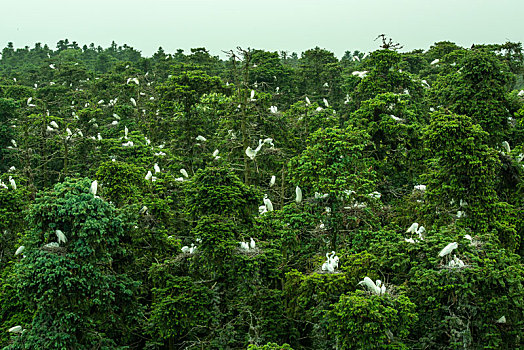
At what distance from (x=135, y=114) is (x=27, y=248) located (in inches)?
727

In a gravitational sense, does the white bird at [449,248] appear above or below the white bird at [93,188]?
below

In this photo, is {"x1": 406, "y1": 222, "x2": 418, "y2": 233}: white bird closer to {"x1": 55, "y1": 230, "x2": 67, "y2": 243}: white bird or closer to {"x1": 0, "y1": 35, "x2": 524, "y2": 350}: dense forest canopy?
{"x1": 0, "y1": 35, "x2": 524, "y2": 350}: dense forest canopy

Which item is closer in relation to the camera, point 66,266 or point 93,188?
point 66,266

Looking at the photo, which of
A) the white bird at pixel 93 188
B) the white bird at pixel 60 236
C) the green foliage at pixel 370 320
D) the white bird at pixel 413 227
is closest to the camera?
the green foliage at pixel 370 320

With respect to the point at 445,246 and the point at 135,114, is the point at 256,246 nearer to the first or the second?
the point at 445,246

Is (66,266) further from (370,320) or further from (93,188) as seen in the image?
(370,320)

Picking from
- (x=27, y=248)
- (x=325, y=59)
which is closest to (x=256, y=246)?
(x=27, y=248)

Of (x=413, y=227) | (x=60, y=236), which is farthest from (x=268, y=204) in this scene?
(x=60, y=236)

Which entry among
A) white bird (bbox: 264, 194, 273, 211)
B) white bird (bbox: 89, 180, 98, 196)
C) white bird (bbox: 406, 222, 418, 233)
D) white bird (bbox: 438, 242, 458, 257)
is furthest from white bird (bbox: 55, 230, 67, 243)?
white bird (bbox: 406, 222, 418, 233)

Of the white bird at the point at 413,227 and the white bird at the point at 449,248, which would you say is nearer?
the white bird at the point at 449,248

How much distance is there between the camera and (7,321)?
848 cm

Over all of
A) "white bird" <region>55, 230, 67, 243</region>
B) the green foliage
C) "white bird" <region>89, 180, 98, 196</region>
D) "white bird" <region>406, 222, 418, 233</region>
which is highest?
"white bird" <region>89, 180, 98, 196</region>

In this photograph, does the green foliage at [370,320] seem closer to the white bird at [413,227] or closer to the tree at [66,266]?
the white bird at [413,227]

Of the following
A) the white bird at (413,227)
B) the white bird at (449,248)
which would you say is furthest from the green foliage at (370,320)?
the white bird at (413,227)
